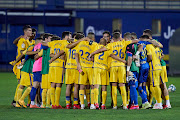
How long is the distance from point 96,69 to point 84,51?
52cm

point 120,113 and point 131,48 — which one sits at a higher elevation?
point 131,48

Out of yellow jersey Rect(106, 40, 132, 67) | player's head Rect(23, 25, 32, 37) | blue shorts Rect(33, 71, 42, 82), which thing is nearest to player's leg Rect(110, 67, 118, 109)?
yellow jersey Rect(106, 40, 132, 67)

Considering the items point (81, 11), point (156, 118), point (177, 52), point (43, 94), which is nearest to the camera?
point (156, 118)

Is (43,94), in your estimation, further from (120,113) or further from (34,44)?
(120,113)

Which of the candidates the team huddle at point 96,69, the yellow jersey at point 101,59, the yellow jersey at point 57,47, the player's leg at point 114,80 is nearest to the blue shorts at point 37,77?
the team huddle at point 96,69

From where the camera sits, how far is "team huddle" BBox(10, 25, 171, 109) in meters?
10.3

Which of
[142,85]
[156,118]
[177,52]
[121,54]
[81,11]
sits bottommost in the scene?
[156,118]

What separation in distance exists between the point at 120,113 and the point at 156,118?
996 millimetres

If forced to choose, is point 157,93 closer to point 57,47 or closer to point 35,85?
point 57,47

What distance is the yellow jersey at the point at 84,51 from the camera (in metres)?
10.4

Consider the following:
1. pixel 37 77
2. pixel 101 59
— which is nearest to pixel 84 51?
pixel 101 59

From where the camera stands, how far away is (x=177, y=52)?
24.8m

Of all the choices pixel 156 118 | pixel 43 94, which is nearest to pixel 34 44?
pixel 43 94

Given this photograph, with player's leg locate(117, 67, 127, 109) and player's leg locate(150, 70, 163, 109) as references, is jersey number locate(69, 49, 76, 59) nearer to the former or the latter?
player's leg locate(117, 67, 127, 109)
